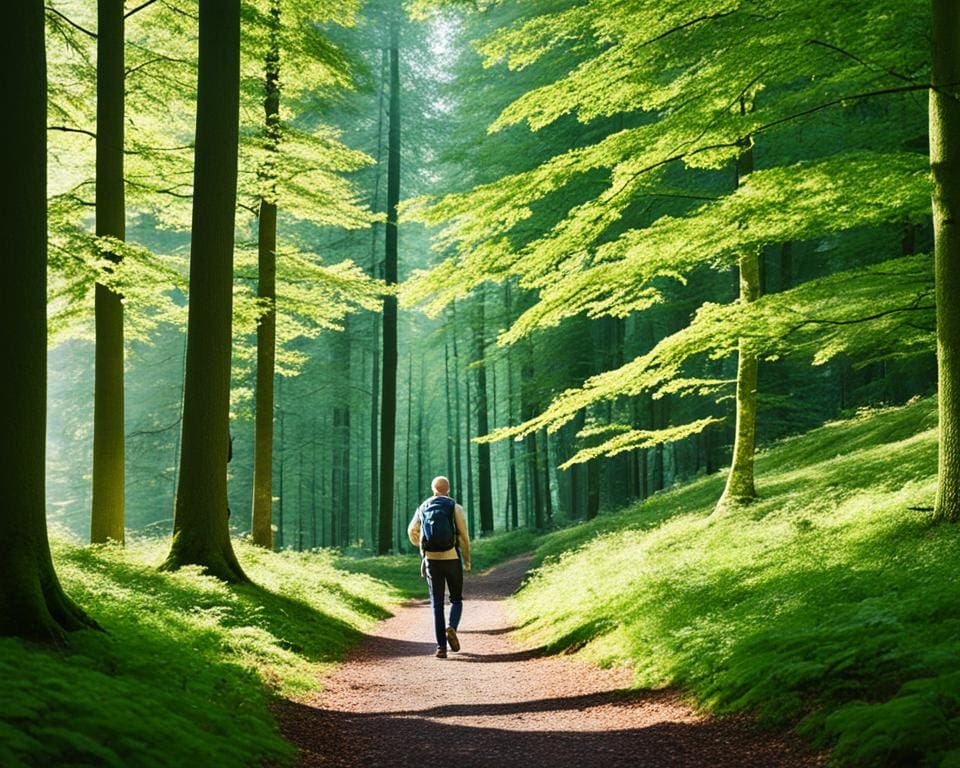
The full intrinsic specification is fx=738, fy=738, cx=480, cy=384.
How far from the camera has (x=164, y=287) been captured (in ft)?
30.5

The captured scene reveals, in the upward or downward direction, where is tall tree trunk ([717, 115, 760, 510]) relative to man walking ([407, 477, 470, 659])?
upward

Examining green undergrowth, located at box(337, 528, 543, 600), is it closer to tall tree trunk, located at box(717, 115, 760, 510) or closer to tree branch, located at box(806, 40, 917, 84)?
tall tree trunk, located at box(717, 115, 760, 510)

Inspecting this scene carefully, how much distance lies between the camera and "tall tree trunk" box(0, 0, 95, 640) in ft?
15.1

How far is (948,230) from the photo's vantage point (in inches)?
249

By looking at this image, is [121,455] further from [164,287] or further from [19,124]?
[19,124]

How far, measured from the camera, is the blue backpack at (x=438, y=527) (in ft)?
29.6

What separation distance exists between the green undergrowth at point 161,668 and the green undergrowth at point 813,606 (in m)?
3.16

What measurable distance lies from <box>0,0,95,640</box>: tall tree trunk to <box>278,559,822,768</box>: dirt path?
2041 mm

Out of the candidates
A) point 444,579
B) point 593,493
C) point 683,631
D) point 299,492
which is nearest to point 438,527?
point 444,579

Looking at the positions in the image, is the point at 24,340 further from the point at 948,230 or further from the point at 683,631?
the point at 948,230

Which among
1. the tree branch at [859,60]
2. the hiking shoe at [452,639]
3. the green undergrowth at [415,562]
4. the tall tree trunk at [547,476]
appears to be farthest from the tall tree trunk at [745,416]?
the tall tree trunk at [547,476]

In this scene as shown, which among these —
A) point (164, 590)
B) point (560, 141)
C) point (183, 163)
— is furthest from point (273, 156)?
point (560, 141)

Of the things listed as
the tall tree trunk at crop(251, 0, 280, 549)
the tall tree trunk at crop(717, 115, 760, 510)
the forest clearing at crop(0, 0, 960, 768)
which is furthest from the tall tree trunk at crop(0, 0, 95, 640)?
the tall tree trunk at crop(717, 115, 760, 510)

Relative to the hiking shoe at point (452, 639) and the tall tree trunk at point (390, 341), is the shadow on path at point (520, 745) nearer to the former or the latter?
the hiking shoe at point (452, 639)
